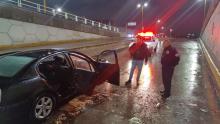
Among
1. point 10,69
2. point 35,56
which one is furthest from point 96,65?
point 10,69

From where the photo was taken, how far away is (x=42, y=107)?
4438mm

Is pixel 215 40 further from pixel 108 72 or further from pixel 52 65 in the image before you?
pixel 52 65

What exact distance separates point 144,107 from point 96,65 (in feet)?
6.07

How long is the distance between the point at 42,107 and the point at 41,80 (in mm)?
548

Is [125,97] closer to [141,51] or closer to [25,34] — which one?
[141,51]

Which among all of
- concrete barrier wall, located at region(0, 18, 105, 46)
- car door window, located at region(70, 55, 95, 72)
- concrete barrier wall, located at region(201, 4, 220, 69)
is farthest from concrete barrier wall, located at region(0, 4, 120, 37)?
concrete barrier wall, located at region(201, 4, 220, 69)

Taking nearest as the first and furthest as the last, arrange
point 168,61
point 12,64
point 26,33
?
point 12,64
point 168,61
point 26,33

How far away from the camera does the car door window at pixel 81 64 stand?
5.80 m

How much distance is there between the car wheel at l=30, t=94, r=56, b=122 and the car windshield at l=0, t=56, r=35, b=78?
0.69 metres

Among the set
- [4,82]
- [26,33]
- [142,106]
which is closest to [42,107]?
[4,82]

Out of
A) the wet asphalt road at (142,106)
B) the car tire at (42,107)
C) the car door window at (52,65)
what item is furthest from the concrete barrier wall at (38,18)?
the car tire at (42,107)

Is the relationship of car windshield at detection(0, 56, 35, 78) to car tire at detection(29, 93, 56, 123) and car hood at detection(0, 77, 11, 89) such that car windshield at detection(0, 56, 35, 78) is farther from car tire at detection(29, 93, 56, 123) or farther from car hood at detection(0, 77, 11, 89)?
car tire at detection(29, 93, 56, 123)

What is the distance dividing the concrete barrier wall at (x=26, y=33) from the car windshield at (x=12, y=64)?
12934 millimetres

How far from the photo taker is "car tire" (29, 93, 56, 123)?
4.19m
